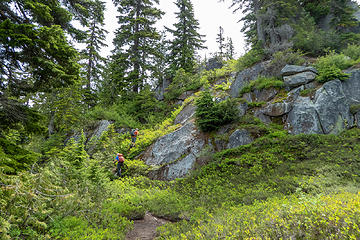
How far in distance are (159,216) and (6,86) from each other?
6960 mm

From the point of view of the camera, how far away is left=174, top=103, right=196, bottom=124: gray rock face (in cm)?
1351

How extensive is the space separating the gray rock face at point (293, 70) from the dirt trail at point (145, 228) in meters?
11.4

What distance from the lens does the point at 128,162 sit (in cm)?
1156

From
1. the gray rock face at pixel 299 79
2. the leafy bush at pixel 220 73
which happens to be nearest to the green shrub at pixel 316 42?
the gray rock face at pixel 299 79

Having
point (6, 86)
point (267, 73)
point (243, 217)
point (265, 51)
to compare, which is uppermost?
point (265, 51)

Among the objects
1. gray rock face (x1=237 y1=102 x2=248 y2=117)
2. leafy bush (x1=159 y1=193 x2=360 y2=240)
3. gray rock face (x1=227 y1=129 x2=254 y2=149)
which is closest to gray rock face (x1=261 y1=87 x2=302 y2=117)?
gray rock face (x1=237 y1=102 x2=248 y2=117)

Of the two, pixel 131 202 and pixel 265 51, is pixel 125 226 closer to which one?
pixel 131 202

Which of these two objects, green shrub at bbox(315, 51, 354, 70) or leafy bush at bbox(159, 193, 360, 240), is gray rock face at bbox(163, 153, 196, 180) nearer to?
leafy bush at bbox(159, 193, 360, 240)

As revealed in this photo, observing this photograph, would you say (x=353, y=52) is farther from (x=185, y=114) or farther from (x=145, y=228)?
(x=145, y=228)

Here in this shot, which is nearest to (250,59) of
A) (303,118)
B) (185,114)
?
(185,114)

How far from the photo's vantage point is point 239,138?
976 cm

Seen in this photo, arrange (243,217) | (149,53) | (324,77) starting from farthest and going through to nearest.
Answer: (149,53) < (324,77) < (243,217)

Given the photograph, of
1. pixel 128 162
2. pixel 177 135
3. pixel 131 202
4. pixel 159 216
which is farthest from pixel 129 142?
pixel 159 216

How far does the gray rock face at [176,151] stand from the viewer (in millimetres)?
10116
